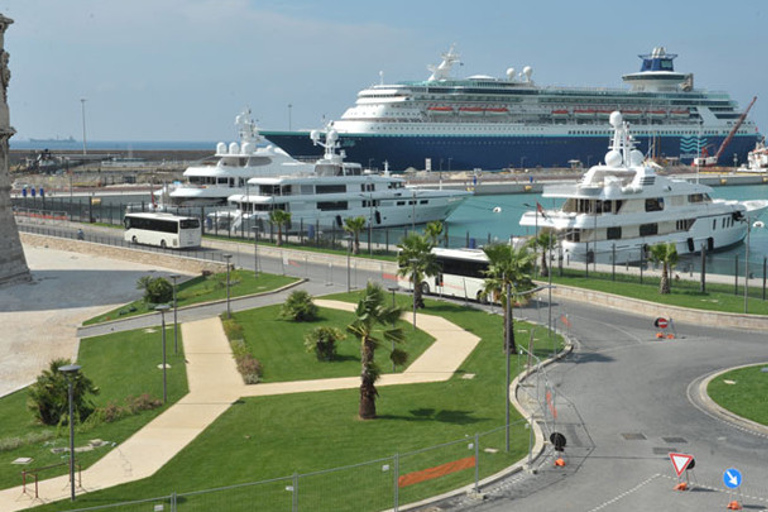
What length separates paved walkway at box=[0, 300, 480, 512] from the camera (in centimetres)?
1916

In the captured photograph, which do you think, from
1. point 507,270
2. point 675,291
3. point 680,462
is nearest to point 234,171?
point 675,291

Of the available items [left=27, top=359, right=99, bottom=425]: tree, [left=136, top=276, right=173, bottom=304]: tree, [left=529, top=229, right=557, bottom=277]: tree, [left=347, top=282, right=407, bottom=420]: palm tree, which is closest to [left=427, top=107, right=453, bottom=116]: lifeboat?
[left=529, top=229, right=557, bottom=277]: tree

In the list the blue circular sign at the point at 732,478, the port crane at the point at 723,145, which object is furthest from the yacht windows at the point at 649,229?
the port crane at the point at 723,145

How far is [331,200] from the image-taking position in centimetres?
7156

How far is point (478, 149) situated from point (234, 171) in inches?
2520

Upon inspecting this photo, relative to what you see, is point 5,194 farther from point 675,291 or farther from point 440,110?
point 440,110

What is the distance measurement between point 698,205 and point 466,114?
76707 mm

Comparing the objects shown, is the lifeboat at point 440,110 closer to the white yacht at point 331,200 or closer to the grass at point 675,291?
the white yacht at point 331,200

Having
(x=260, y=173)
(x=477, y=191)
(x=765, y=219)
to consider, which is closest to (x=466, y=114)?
(x=477, y=191)

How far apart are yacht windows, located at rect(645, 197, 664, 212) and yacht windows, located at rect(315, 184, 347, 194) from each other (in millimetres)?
26709

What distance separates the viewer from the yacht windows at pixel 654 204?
54.7 meters

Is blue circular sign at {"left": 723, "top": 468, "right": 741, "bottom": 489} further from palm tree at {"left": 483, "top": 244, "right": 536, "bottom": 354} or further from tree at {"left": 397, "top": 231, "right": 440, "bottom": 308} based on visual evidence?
tree at {"left": 397, "top": 231, "right": 440, "bottom": 308}

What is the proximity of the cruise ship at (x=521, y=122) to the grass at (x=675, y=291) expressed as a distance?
275ft

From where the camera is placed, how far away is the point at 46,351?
3472 centimetres
